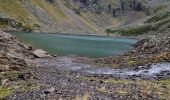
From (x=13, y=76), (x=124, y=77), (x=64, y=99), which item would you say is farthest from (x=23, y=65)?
(x=64, y=99)

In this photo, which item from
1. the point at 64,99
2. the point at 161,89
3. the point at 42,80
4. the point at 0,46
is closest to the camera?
the point at 64,99

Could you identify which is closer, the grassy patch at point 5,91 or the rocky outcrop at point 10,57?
the grassy patch at point 5,91

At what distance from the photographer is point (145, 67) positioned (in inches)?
2589

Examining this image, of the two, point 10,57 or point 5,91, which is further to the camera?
point 10,57

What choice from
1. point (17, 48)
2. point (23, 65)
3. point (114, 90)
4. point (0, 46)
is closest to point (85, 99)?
point (114, 90)

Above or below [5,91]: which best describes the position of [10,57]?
above

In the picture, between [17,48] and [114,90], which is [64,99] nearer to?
[114,90]

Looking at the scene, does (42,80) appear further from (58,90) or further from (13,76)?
(58,90)

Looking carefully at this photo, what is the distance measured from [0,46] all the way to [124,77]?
101 feet

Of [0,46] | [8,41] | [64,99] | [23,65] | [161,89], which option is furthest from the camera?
[8,41]

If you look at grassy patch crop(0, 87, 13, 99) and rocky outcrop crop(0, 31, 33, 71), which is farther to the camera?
rocky outcrop crop(0, 31, 33, 71)

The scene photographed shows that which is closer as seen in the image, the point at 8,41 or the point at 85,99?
the point at 85,99

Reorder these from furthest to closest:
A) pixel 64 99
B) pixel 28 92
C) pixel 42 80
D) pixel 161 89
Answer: pixel 42 80, pixel 161 89, pixel 28 92, pixel 64 99

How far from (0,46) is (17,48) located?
9.67m
